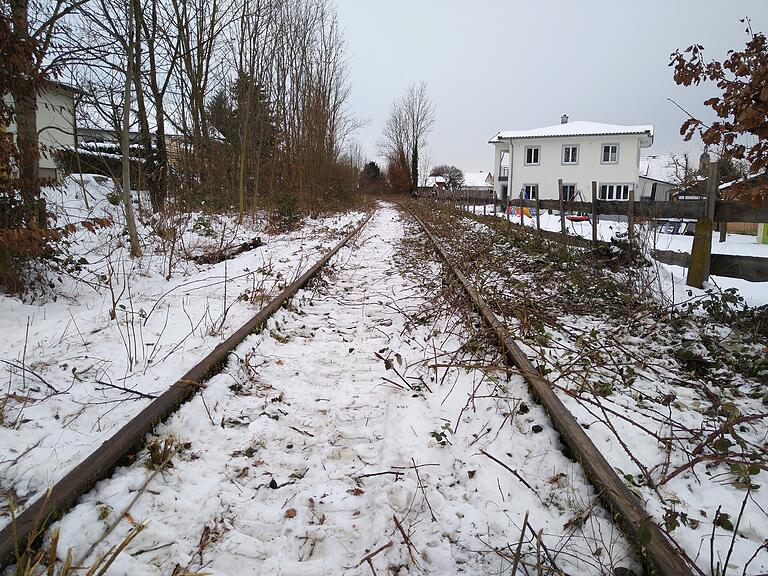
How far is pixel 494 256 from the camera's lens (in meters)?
8.73

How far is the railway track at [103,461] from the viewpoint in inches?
62.3

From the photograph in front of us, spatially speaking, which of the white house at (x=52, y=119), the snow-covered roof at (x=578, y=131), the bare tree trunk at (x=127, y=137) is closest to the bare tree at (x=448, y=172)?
the snow-covered roof at (x=578, y=131)

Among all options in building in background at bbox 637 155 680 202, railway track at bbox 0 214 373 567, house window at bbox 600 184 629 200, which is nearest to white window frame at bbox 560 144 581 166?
house window at bbox 600 184 629 200

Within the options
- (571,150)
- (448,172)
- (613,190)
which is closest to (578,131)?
Answer: (571,150)

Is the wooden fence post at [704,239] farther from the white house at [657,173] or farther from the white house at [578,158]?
the white house at [657,173]

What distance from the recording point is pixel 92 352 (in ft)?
11.7

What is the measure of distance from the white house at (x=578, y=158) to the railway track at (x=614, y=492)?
117 feet

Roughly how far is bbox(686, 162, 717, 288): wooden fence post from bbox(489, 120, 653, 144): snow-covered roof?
34764mm

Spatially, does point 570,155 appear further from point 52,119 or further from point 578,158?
point 52,119

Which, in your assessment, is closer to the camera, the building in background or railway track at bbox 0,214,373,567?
railway track at bbox 0,214,373,567

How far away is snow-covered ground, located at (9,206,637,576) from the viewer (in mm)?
1716

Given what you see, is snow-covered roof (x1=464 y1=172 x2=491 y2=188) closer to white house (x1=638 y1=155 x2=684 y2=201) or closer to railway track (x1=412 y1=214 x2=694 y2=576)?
white house (x1=638 y1=155 x2=684 y2=201)

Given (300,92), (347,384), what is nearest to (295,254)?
(347,384)

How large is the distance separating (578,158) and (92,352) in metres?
39.9
